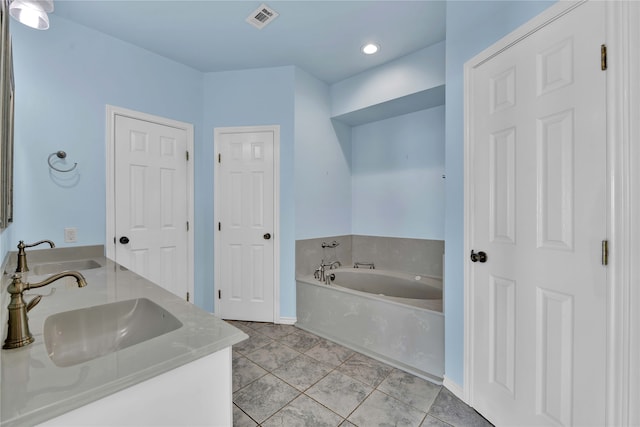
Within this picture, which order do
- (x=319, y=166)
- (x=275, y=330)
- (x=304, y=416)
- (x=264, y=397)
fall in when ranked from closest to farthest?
(x=304, y=416)
(x=264, y=397)
(x=275, y=330)
(x=319, y=166)

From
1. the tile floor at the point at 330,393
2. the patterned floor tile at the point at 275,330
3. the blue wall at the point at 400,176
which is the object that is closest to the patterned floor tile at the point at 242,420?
the tile floor at the point at 330,393

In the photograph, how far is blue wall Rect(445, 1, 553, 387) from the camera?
162 cm

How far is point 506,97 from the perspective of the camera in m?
1.43

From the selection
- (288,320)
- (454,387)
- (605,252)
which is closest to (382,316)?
(454,387)

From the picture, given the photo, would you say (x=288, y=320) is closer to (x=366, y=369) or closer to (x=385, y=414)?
(x=366, y=369)

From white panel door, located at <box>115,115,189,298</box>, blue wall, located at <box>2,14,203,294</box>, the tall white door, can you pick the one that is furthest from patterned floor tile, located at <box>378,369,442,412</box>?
blue wall, located at <box>2,14,203,294</box>

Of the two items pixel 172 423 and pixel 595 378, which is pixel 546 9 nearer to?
pixel 595 378

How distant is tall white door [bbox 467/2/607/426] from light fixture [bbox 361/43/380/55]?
3.77ft

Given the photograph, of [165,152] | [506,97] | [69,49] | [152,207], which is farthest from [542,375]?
[69,49]

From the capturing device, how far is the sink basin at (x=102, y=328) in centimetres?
93

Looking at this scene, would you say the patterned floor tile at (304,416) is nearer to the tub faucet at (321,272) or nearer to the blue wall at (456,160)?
the blue wall at (456,160)

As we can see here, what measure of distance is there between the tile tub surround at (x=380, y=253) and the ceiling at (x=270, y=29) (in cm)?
186

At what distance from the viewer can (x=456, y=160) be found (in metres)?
1.72

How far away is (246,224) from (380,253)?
1.59 meters
